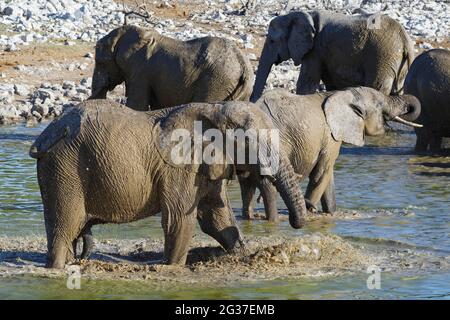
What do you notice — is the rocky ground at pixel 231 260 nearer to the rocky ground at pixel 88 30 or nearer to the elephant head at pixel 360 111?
the elephant head at pixel 360 111

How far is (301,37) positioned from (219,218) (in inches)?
336

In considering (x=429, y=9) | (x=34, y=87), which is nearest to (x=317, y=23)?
(x=34, y=87)

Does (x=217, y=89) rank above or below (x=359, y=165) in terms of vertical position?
above

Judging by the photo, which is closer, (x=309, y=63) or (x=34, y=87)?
(x=309, y=63)

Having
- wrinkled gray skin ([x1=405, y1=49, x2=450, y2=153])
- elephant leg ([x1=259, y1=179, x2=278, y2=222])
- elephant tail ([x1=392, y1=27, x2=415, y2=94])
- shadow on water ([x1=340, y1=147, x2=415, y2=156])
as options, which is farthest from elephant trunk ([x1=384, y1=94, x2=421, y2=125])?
elephant tail ([x1=392, y1=27, x2=415, y2=94])

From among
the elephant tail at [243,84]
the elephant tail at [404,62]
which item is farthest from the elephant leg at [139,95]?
the elephant tail at [404,62]

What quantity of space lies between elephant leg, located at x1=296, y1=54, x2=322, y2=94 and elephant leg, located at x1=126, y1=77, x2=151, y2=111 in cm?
355

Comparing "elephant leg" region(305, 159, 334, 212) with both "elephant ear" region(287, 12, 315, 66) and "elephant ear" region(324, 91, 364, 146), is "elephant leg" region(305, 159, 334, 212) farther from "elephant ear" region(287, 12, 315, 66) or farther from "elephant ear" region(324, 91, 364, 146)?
"elephant ear" region(287, 12, 315, 66)

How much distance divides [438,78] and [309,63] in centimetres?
192

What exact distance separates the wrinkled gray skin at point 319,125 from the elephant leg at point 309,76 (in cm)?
549

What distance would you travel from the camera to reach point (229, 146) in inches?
348

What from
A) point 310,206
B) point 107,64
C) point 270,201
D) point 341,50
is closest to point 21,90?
point 341,50

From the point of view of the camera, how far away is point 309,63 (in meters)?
17.6

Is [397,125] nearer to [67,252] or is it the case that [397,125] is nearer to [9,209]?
[9,209]
